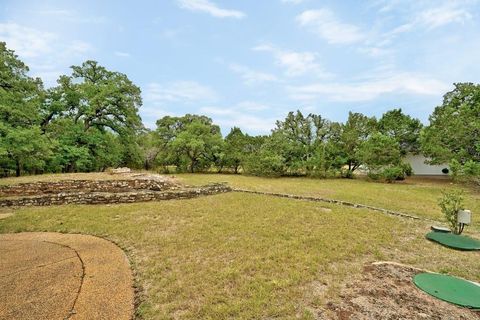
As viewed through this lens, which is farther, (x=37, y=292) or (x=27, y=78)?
(x=27, y=78)

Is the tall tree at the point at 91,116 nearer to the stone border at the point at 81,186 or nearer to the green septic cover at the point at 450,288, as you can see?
the stone border at the point at 81,186

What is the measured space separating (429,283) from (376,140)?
19.5 metres

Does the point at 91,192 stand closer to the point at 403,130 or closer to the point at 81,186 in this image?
the point at 81,186

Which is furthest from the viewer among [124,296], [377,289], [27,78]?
[27,78]

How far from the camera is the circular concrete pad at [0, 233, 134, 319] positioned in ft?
10.6

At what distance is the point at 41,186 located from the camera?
11.8 metres

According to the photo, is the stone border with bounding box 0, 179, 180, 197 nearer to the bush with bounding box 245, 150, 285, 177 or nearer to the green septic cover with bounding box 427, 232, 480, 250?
the green septic cover with bounding box 427, 232, 480, 250

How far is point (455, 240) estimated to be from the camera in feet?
21.0

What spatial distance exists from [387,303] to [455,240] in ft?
15.1

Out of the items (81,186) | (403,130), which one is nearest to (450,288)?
(81,186)

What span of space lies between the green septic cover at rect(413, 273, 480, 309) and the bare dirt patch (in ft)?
0.41

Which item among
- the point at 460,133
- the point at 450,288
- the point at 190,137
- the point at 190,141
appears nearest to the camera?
the point at 450,288

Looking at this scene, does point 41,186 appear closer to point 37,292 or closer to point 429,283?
point 37,292

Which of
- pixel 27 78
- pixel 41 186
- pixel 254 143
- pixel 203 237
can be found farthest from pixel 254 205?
pixel 254 143
